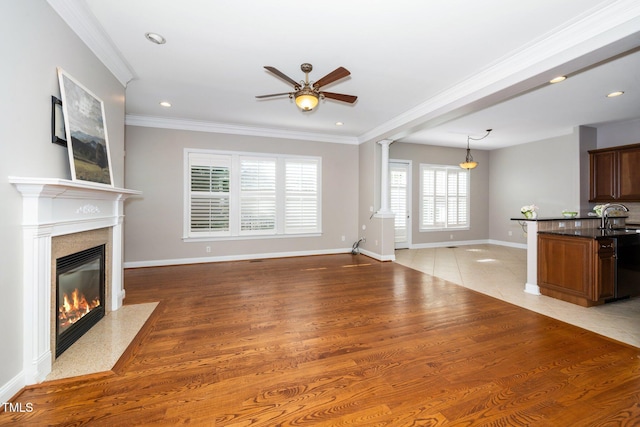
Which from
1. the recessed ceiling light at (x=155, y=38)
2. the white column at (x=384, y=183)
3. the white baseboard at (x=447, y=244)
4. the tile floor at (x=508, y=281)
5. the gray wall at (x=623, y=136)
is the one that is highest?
the recessed ceiling light at (x=155, y=38)

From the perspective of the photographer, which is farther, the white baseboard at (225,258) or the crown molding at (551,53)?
the white baseboard at (225,258)

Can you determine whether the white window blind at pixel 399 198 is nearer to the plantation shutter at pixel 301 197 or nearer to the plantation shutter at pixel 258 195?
the plantation shutter at pixel 301 197

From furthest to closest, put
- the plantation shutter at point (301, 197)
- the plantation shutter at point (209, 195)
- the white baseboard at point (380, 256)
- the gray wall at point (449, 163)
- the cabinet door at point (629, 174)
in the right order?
the gray wall at point (449, 163)
the plantation shutter at point (301, 197)
the white baseboard at point (380, 256)
the plantation shutter at point (209, 195)
the cabinet door at point (629, 174)

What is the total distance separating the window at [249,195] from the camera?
566 cm

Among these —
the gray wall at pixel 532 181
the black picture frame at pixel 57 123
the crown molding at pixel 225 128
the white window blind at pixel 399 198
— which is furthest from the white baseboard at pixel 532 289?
the black picture frame at pixel 57 123

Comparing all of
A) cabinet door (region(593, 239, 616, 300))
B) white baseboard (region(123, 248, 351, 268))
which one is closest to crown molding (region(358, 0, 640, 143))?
cabinet door (region(593, 239, 616, 300))

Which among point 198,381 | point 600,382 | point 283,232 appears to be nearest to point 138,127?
point 283,232

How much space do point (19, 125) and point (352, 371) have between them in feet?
9.31

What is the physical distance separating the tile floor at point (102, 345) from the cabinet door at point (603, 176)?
8119 millimetres

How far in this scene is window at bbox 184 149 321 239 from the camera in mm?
5656

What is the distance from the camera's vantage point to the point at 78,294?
2555mm

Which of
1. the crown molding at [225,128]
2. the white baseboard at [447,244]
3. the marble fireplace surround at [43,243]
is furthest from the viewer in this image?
the white baseboard at [447,244]

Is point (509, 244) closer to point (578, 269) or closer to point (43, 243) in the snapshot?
point (578, 269)

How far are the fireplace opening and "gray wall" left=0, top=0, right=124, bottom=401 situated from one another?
0.45 m
